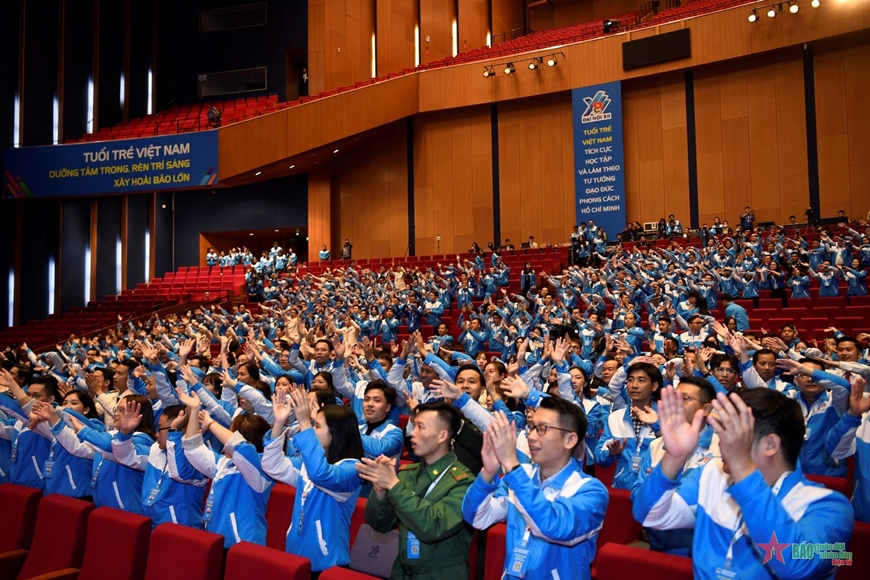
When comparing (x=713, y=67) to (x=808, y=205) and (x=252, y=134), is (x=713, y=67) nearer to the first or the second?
(x=808, y=205)

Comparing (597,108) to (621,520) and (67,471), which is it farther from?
(67,471)

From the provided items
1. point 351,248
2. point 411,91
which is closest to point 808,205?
point 411,91

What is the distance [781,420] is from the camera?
172cm

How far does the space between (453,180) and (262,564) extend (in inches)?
614

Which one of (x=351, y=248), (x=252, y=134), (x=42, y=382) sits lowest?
(x=42, y=382)

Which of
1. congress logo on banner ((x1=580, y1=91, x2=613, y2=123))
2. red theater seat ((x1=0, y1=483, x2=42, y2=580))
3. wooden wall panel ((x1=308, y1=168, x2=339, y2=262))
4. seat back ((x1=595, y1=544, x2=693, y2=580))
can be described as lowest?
red theater seat ((x1=0, y1=483, x2=42, y2=580))

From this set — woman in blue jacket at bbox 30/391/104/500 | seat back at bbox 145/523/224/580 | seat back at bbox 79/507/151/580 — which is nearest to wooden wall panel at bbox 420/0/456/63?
woman in blue jacket at bbox 30/391/104/500

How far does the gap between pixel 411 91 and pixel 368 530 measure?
15543 millimetres

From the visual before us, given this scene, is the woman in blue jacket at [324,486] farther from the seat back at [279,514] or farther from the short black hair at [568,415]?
the short black hair at [568,415]

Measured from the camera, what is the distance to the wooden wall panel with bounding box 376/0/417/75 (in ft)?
63.0

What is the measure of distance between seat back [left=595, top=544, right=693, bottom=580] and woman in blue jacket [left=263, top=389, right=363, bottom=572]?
3.12 ft

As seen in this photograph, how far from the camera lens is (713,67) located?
14891 mm

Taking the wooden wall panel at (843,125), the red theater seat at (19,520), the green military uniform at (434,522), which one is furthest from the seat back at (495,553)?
the wooden wall panel at (843,125)

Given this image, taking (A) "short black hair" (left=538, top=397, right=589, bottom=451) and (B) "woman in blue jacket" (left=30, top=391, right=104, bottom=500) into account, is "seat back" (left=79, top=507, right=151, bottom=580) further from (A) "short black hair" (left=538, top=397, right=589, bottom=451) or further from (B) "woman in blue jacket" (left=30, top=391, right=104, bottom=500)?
(A) "short black hair" (left=538, top=397, right=589, bottom=451)
